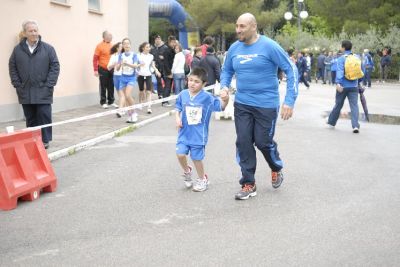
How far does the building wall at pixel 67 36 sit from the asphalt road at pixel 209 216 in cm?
405

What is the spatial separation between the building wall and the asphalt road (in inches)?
160

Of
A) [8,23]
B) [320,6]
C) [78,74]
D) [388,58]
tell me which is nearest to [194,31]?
[320,6]

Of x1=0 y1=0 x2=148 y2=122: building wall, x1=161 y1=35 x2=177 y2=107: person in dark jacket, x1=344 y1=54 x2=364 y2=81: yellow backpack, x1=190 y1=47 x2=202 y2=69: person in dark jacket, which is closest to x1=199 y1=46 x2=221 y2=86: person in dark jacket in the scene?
x1=190 y1=47 x2=202 y2=69: person in dark jacket

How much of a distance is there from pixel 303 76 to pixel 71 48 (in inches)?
589

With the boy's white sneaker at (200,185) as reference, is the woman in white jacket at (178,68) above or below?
above

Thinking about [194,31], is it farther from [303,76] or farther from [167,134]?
[167,134]

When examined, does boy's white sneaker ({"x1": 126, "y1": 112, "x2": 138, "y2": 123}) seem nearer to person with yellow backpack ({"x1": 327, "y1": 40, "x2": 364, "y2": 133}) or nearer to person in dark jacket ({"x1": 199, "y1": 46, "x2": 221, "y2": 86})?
person in dark jacket ({"x1": 199, "y1": 46, "x2": 221, "y2": 86})

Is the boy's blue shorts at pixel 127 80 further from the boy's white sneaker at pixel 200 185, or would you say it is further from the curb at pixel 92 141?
the boy's white sneaker at pixel 200 185

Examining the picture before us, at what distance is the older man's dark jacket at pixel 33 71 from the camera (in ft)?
28.1

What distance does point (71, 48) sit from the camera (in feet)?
50.6

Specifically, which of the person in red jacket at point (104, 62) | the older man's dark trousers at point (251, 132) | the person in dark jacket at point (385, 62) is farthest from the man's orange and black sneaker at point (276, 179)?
the person in dark jacket at point (385, 62)

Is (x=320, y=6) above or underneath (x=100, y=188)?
above

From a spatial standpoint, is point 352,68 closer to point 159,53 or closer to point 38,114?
point 38,114

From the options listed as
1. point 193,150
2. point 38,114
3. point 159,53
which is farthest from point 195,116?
point 159,53
